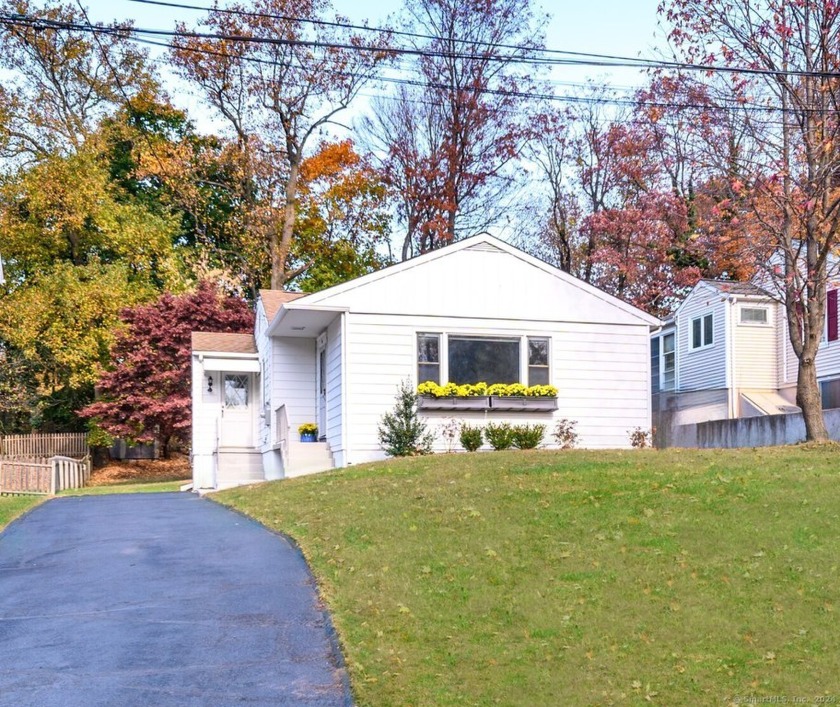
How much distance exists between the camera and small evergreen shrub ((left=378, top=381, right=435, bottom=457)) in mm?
20453

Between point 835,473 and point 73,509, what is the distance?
42.6 feet

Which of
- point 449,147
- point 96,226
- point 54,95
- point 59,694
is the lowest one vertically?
point 59,694

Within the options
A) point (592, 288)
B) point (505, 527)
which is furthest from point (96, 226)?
point (505, 527)

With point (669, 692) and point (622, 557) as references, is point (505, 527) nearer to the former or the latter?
point (622, 557)

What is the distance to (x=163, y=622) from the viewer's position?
8.99 metres

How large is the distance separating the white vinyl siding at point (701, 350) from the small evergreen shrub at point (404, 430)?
12284 mm

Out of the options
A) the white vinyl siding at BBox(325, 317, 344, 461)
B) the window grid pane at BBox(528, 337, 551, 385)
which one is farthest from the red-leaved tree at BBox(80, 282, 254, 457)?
the window grid pane at BBox(528, 337, 551, 385)

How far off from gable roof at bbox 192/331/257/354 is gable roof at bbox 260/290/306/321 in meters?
1.67

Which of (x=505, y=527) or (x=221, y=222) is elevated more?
(x=221, y=222)

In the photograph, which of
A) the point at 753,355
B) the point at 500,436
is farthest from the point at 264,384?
the point at 753,355

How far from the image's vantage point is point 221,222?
130 ft

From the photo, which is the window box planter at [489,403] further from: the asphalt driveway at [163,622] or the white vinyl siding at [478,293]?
the asphalt driveway at [163,622]

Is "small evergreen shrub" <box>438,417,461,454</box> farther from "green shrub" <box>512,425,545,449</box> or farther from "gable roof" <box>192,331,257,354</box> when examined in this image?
"gable roof" <box>192,331,257,354</box>

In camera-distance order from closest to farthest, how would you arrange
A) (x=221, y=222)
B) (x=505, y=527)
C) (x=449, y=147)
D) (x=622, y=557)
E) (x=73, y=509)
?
1. (x=622, y=557)
2. (x=505, y=527)
3. (x=73, y=509)
4. (x=449, y=147)
5. (x=221, y=222)
